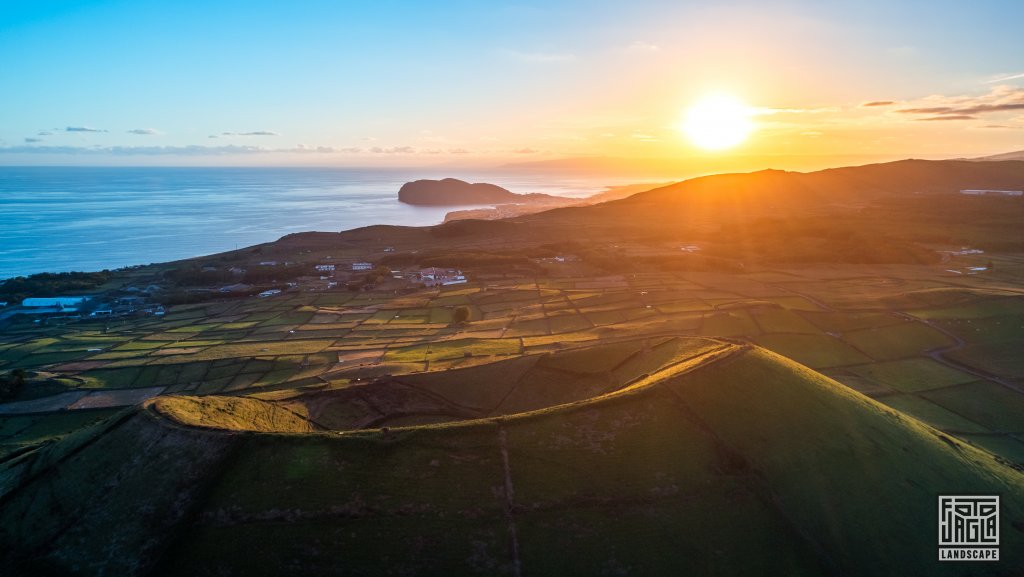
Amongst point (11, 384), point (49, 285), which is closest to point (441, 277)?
point (11, 384)

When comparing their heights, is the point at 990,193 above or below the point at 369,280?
above

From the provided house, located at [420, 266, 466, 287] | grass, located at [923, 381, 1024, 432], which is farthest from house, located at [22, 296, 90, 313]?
grass, located at [923, 381, 1024, 432]

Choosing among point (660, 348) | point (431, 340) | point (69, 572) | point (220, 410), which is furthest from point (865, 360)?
point (69, 572)

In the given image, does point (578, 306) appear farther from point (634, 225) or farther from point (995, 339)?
point (634, 225)

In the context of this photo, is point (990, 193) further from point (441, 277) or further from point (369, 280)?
point (369, 280)

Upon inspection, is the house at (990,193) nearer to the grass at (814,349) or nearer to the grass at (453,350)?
the grass at (814,349)

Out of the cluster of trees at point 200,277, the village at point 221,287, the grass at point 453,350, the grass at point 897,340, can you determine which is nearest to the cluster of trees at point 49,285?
the village at point 221,287

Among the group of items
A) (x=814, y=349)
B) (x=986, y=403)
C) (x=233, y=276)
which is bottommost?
(x=986, y=403)
